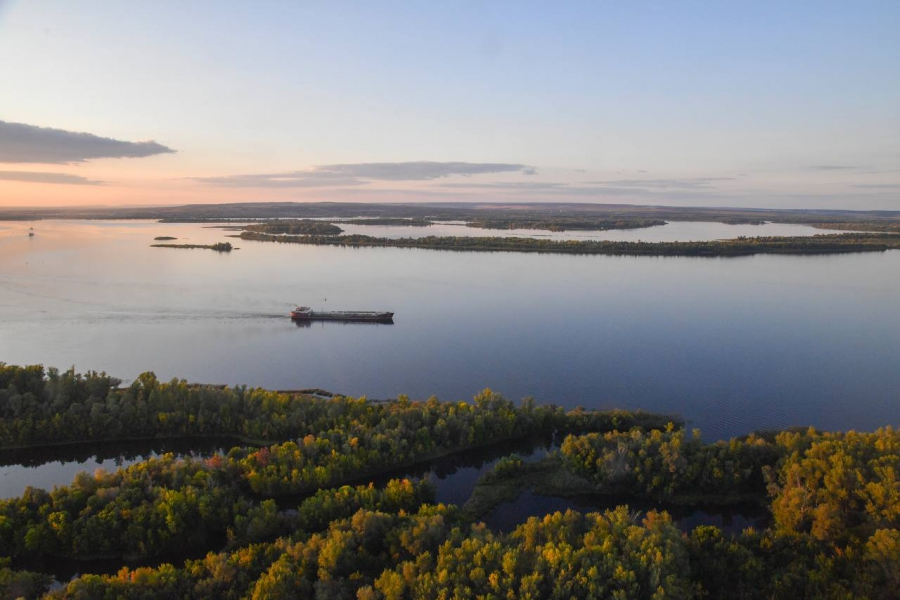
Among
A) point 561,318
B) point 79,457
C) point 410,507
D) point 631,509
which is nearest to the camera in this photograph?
point 410,507

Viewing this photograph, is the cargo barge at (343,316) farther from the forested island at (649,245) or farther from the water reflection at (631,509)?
the forested island at (649,245)

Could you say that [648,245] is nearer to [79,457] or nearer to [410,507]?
[410,507]

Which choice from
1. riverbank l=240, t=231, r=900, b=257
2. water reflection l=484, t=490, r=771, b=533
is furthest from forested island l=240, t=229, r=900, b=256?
water reflection l=484, t=490, r=771, b=533

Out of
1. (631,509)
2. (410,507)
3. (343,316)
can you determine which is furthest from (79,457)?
(631,509)

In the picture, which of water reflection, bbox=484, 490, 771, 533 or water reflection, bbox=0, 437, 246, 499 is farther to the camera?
water reflection, bbox=0, 437, 246, 499

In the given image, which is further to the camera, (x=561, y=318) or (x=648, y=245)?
(x=648, y=245)

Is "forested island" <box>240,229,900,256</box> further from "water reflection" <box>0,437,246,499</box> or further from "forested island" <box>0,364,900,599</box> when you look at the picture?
"water reflection" <box>0,437,246,499</box>
